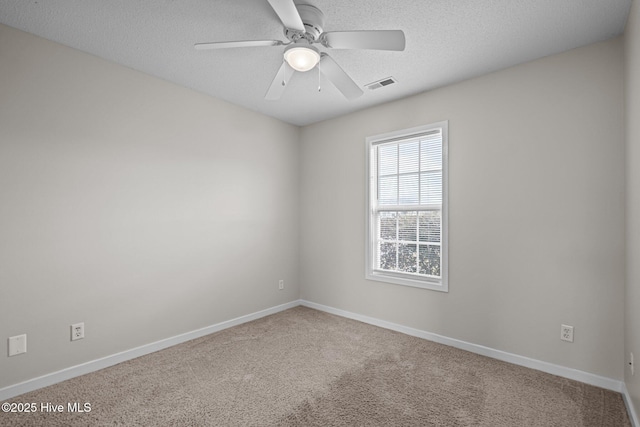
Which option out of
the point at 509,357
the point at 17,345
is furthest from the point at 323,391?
the point at 17,345

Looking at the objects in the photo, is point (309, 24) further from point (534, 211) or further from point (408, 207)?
point (534, 211)

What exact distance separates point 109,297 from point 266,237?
1792 millimetres

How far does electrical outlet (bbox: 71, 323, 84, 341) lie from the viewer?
2.43m

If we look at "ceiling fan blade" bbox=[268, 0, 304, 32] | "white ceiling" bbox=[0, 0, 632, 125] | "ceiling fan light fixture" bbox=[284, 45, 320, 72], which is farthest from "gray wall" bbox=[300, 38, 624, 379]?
"ceiling fan blade" bbox=[268, 0, 304, 32]

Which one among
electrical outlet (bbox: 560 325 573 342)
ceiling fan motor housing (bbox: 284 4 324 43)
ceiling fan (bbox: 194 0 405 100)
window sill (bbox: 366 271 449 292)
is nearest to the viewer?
ceiling fan (bbox: 194 0 405 100)

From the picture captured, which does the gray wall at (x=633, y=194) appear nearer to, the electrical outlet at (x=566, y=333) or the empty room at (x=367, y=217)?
the empty room at (x=367, y=217)

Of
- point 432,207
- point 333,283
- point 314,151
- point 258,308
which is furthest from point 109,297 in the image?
point 432,207

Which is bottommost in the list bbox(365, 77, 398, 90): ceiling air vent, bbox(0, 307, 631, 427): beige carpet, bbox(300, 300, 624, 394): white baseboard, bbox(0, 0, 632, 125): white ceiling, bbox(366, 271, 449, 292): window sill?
bbox(0, 307, 631, 427): beige carpet

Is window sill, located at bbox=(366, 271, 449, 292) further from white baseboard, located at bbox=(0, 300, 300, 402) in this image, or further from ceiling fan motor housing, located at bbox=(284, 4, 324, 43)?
ceiling fan motor housing, located at bbox=(284, 4, 324, 43)

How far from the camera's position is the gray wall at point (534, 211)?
7.44 feet

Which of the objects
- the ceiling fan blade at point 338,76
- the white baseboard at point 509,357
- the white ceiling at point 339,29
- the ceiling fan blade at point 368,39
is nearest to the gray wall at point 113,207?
the white ceiling at point 339,29

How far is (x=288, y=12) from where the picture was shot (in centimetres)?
→ 165

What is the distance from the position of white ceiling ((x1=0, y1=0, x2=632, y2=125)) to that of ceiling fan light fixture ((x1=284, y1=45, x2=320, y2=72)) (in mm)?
320

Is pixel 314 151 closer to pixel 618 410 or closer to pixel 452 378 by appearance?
pixel 452 378
